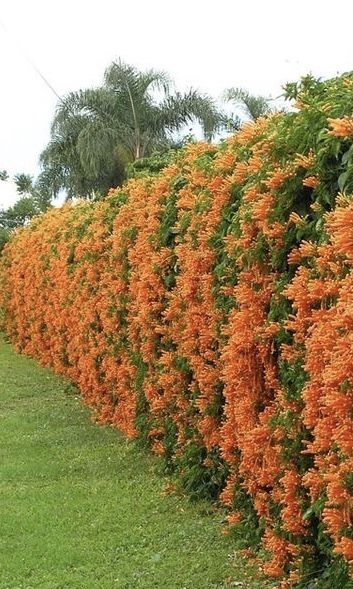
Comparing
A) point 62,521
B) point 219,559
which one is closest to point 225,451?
point 219,559

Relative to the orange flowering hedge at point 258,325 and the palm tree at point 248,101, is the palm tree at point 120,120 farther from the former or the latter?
the orange flowering hedge at point 258,325

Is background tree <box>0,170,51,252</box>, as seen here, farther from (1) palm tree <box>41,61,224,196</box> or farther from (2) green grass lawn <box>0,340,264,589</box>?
(2) green grass lawn <box>0,340,264,589</box>

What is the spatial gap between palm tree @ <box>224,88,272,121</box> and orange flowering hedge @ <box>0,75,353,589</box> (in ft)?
49.8

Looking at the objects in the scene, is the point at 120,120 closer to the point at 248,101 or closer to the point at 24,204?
the point at 248,101

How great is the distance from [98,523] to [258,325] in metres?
2.02

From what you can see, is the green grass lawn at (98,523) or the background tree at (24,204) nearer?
the green grass lawn at (98,523)

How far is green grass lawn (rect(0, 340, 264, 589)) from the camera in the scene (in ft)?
16.7

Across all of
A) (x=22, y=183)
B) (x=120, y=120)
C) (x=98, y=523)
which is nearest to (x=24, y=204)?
(x=22, y=183)

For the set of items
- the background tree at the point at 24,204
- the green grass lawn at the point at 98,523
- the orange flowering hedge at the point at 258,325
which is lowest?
the green grass lawn at the point at 98,523

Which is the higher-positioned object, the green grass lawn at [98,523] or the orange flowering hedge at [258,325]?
the orange flowering hedge at [258,325]

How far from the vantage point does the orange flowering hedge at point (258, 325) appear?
3971 millimetres

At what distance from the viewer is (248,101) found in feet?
78.3

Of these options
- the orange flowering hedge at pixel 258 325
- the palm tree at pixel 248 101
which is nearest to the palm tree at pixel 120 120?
the palm tree at pixel 248 101

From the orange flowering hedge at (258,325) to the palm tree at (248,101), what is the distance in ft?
49.8
